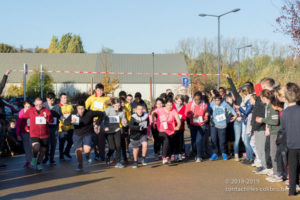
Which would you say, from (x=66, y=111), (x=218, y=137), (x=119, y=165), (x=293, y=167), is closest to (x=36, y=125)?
(x=66, y=111)

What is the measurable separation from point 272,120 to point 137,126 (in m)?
3.64

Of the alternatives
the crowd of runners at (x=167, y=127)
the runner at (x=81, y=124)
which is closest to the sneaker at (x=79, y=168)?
the crowd of runners at (x=167, y=127)

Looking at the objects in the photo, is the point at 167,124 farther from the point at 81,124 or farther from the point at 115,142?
the point at 81,124

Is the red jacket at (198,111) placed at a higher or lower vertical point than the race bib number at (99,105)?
lower

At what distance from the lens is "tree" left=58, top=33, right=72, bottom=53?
329 ft

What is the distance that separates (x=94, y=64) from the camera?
66.1 meters

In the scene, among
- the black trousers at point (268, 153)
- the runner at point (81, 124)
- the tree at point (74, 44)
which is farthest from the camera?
the tree at point (74, 44)

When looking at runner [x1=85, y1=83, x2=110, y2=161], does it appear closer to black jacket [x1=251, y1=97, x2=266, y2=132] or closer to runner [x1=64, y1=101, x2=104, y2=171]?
runner [x1=64, y1=101, x2=104, y2=171]

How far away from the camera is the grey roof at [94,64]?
62062mm

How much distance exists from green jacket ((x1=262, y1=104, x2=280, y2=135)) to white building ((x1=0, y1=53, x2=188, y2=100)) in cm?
4980

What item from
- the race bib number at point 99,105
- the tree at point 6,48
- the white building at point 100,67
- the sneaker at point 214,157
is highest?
the tree at point 6,48

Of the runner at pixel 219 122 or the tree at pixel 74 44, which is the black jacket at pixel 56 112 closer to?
the runner at pixel 219 122

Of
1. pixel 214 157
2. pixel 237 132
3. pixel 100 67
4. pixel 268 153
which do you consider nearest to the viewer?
pixel 268 153

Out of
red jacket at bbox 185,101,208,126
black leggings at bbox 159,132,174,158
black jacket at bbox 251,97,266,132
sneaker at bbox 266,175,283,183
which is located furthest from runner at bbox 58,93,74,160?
sneaker at bbox 266,175,283,183
